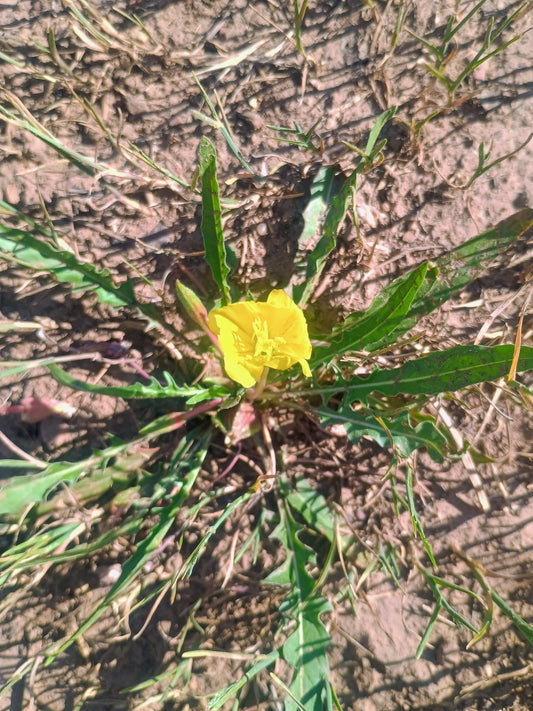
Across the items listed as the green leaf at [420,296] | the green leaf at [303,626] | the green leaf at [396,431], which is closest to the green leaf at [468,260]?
the green leaf at [420,296]

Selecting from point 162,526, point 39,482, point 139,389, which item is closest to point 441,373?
point 139,389

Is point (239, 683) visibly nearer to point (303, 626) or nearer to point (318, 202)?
point (303, 626)

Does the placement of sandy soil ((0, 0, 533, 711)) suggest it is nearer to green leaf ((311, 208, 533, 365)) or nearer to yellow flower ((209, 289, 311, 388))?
green leaf ((311, 208, 533, 365))

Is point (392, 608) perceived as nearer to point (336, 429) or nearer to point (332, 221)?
point (336, 429)

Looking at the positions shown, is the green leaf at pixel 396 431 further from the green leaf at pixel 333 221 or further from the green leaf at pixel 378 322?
the green leaf at pixel 333 221

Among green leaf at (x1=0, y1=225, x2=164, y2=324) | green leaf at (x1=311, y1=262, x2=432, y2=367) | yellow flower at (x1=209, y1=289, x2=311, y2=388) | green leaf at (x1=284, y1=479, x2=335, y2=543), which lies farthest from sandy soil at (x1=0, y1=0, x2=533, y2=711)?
yellow flower at (x1=209, y1=289, x2=311, y2=388)

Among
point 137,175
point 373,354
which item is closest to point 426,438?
point 373,354
